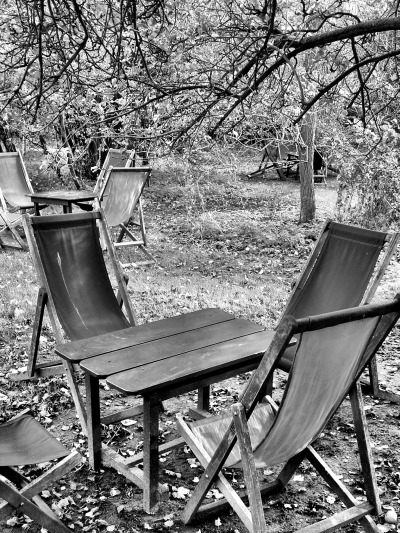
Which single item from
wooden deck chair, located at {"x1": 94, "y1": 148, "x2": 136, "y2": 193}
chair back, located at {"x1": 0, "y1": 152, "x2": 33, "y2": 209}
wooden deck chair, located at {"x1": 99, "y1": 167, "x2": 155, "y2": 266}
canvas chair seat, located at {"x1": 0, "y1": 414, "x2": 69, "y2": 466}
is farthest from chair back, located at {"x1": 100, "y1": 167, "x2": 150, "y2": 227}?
canvas chair seat, located at {"x1": 0, "y1": 414, "x2": 69, "y2": 466}

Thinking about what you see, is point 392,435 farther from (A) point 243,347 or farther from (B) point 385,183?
(B) point 385,183

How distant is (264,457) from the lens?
2.39 m

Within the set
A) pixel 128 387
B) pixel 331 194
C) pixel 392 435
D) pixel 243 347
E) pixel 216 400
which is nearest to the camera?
pixel 128 387

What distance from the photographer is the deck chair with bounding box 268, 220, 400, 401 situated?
150 inches

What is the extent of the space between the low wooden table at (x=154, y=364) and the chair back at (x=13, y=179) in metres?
5.94

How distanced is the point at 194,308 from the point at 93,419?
2741 millimetres

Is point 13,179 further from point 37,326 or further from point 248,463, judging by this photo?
point 248,463

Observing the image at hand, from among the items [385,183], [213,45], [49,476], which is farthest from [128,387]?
[385,183]

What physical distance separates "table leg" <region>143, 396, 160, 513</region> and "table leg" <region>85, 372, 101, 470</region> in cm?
40

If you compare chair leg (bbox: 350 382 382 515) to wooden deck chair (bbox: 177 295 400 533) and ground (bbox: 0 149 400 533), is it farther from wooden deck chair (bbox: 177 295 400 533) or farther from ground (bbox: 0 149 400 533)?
ground (bbox: 0 149 400 533)

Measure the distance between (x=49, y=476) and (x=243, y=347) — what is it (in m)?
1.12

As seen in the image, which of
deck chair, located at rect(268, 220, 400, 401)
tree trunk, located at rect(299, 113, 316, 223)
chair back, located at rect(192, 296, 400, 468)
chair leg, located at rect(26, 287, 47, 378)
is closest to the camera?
chair back, located at rect(192, 296, 400, 468)

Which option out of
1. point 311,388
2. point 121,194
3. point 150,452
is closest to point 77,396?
point 150,452

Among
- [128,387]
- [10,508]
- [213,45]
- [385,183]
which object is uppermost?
[213,45]
